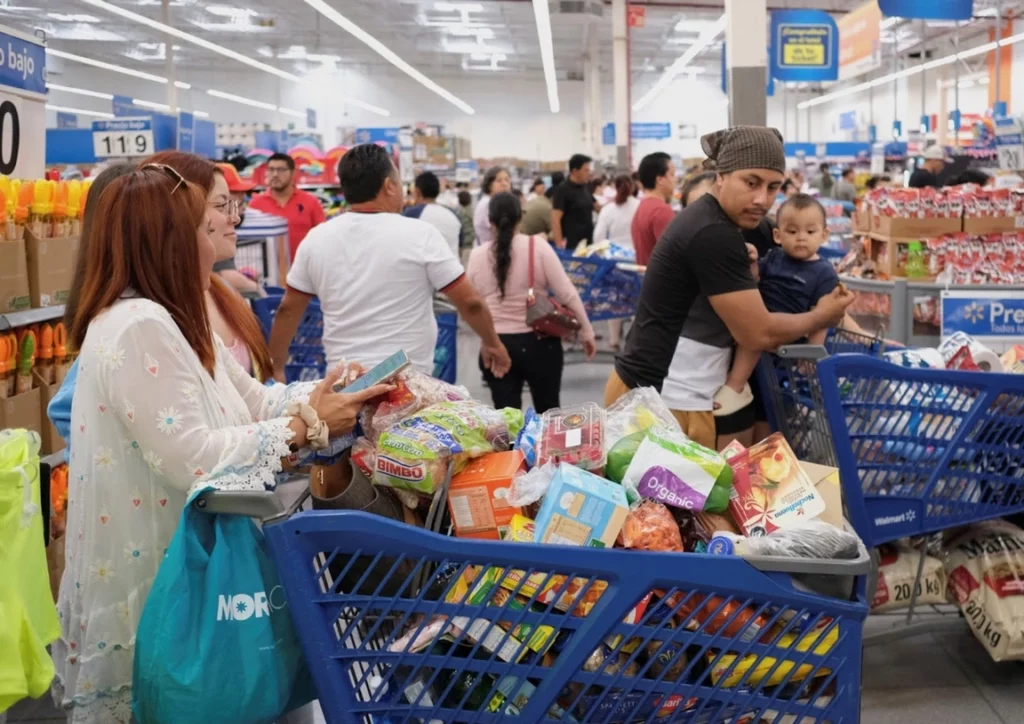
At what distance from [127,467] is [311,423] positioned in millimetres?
333

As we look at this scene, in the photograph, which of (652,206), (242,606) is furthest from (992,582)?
(652,206)

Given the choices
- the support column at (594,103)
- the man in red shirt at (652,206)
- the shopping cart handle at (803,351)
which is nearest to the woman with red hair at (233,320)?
the shopping cart handle at (803,351)

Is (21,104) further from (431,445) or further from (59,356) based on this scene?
(431,445)

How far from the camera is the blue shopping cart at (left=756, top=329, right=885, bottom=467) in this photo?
285cm

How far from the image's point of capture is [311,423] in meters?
1.92

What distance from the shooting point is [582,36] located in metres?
24.7

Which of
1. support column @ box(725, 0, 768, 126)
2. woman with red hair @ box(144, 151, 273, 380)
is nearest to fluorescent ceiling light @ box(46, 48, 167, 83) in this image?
support column @ box(725, 0, 768, 126)

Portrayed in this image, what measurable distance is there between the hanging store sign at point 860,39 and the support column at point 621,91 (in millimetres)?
3365

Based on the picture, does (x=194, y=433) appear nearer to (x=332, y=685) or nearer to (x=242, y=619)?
(x=242, y=619)

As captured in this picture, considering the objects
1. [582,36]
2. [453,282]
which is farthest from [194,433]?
[582,36]

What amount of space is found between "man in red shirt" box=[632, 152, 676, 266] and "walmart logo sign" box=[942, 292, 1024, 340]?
262 centimetres

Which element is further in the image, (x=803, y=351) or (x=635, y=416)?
(x=803, y=351)

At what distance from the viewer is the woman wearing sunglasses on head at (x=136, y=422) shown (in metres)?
1.81

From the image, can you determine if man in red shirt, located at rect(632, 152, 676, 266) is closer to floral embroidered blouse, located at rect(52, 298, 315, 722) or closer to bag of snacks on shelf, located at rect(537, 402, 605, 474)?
bag of snacks on shelf, located at rect(537, 402, 605, 474)
